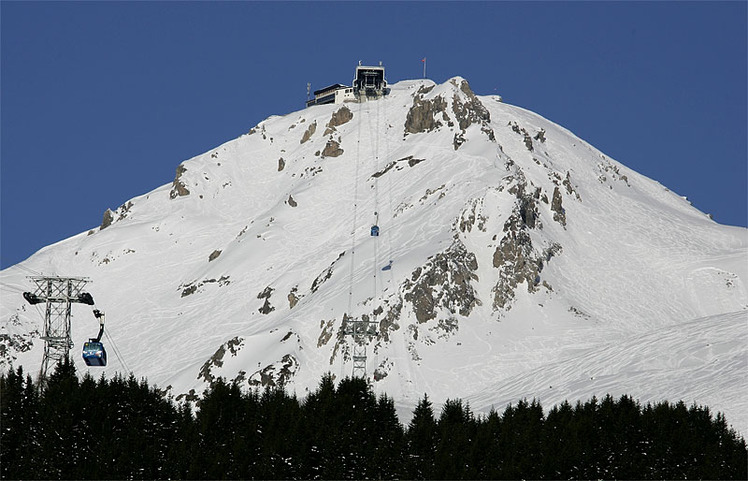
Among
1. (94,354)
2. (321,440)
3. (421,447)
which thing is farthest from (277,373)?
(421,447)

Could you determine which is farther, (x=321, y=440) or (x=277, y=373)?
(x=277, y=373)

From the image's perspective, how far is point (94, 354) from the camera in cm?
11588

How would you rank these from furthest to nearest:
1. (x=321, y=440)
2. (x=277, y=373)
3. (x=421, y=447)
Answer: (x=277, y=373) < (x=421, y=447) < (x=321, y=440)

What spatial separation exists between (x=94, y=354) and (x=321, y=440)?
18.8 meters

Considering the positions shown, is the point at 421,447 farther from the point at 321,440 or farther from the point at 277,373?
the point at 277,373

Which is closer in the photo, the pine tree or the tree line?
the tree line

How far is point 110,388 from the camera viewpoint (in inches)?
4624

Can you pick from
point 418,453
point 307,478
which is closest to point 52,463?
point 307,478

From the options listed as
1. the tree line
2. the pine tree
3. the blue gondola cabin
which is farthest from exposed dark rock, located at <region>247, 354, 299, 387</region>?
the pine tree

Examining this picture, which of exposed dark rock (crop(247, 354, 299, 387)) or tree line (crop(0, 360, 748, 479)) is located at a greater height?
exposed dark rock (crop(247, 354, 299, 387))

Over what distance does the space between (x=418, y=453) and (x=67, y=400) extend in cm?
2670

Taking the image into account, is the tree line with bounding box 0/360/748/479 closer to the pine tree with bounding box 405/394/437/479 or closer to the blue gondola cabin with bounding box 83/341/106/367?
the pine tree with bounding box 405/394/437/479

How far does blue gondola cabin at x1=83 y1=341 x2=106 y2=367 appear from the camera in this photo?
115 metres

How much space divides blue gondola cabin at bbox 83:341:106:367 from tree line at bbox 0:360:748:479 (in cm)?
239
